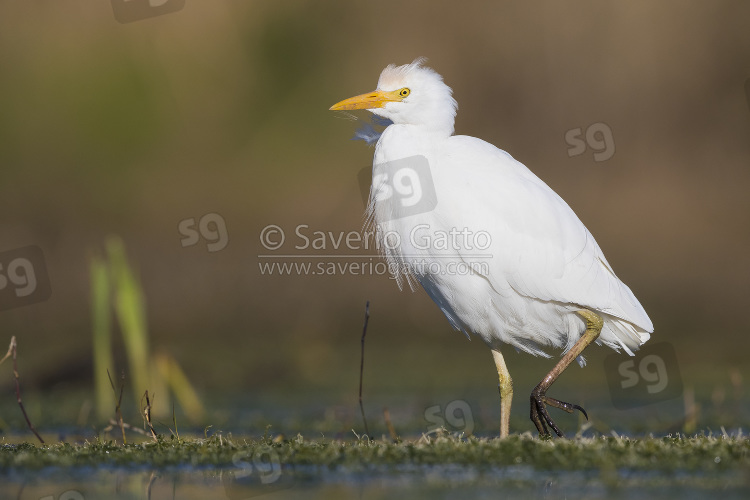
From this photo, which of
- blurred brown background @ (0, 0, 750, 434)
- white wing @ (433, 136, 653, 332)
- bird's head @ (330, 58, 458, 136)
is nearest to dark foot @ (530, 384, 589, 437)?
white wing @ (433, 136, 653, 332)

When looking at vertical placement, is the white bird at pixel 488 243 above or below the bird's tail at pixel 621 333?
above

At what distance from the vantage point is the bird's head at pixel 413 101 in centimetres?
653

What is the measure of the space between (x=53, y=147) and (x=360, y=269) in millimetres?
5324

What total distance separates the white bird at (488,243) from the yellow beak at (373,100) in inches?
1.9

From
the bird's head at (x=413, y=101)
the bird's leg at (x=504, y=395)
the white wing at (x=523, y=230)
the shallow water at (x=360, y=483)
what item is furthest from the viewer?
the bird's head at (x=413, y=101)

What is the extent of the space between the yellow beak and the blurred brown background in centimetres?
619

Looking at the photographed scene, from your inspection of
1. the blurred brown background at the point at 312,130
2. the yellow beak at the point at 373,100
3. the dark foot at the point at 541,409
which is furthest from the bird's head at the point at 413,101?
the blurred brown background at the point at 312,130

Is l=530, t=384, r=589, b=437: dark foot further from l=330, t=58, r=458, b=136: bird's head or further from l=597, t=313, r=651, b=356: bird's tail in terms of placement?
l=330, t=58, r=458, b=136: bird's head

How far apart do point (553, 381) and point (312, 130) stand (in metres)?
9.55

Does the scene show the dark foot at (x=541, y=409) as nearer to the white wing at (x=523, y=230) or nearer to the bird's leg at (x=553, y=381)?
the bird's leg at (x=553, y=381)

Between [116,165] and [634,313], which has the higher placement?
[116,165]

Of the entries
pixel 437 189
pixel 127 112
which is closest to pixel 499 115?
pixel 127 112

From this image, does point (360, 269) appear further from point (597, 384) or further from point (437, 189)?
point (437, 189)

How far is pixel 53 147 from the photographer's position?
15.5 m
